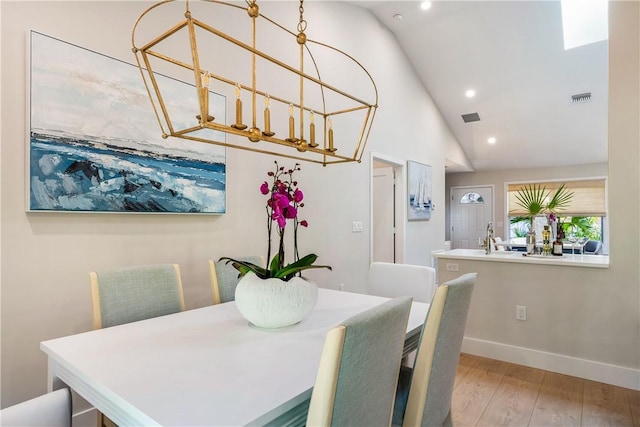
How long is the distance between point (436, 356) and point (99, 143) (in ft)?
6.54

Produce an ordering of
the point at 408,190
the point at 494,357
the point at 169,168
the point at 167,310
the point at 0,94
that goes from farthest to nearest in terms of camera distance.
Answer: the point at 408,190
the point at 494,357
the point at 169,168
the point at 167,310
the point at 0,94

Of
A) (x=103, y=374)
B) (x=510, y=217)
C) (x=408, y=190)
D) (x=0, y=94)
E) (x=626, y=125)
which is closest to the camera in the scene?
(x=103, y=374)

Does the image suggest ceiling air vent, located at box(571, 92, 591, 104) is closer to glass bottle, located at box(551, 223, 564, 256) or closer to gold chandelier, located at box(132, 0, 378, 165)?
glass bottle, located at box(551, 223, 564, 256)

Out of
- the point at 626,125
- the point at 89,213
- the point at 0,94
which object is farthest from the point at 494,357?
the point at 0,94

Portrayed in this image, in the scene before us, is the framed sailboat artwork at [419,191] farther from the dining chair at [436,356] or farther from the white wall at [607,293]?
the dining chair at [436,356]

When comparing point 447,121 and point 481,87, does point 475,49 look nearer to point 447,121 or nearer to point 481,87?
point 481,87

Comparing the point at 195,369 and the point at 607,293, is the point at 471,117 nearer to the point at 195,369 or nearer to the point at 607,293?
the point at 607,293

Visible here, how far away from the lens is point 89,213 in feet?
6.47

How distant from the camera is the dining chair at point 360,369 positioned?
82cm

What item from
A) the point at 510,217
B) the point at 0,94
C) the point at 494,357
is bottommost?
the point at 494,357

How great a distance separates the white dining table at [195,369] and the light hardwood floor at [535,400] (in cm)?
105

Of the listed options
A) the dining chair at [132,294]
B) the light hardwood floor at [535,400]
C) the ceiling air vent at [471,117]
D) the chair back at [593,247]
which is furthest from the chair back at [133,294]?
the chair back at [593,247]

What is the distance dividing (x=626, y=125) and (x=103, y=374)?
328 cm

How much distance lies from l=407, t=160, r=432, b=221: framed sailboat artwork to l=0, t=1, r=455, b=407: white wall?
1670mm
